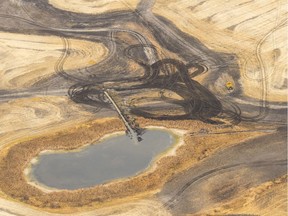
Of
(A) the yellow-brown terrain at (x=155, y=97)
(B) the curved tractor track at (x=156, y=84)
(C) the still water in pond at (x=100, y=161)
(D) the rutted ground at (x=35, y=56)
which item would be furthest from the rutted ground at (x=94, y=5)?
(C) the still water in pond at (x=100, y=161)

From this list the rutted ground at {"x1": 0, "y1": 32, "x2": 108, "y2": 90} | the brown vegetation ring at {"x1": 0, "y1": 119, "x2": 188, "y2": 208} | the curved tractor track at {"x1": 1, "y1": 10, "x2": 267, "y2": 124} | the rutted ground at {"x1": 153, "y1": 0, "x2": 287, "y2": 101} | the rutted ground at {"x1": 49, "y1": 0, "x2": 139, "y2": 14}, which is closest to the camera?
the brown vegetation ring at {"x1": 0, "y1": 119, "x2": 188, "y2": 208}

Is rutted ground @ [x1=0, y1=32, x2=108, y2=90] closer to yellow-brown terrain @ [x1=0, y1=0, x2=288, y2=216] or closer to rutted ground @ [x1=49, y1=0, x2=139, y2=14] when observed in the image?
yellow-brown terrain @ [x1=0, y1=0, x2=288, y2=216]

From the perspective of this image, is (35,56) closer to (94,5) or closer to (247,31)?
(94,5)

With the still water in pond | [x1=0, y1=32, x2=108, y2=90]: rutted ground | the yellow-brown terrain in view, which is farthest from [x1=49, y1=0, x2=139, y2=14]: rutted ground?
the still water in pond

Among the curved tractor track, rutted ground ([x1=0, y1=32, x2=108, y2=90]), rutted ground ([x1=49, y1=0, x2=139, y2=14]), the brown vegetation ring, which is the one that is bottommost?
the brown vegetation ring

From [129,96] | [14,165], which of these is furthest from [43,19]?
A: [14,165]

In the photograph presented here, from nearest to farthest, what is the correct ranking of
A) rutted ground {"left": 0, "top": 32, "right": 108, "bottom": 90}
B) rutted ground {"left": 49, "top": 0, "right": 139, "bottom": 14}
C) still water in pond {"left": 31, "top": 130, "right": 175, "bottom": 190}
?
still water in pond {"left": 31, "top": 130, "right": 175, "bottom": 190}, rutted ground {"left": 0, "top": 32, "right": 108, "bottom": 90}, rutted ground {"left": 49, "top": 0, "right": 139, "bottom": 14}

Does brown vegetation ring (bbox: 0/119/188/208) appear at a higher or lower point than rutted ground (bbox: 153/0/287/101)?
lower

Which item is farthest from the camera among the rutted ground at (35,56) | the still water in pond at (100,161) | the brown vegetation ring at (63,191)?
the rutted ground at (35,56)

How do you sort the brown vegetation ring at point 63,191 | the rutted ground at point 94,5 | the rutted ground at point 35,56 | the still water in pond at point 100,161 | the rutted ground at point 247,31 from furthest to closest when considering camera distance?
the rutted ground at point 94,5 < the rutted ground at point 35,56 < the rutted ground at point 247,31 < the still water in pond at point 100,161 < the brown vegetation ring at point 63,191

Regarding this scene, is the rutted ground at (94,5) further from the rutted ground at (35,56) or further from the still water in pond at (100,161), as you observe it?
the still water in pond at (100,161)
